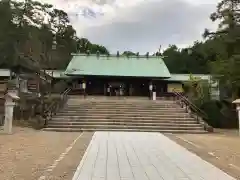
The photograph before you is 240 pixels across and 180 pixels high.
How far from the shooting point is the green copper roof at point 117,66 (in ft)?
119

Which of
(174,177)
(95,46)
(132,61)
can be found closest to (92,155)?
(174,177)

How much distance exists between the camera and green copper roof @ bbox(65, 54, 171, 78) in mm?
36406

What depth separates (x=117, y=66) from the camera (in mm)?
38406

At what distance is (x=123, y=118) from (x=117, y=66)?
1692cm

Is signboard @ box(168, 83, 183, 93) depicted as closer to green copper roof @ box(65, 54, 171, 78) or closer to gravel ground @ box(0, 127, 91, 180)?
green copper roof @ box(65, 54, 171, 78)

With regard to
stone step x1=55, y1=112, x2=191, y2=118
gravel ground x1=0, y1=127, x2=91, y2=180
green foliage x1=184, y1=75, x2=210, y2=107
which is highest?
green foliage x1=184, y1=75, x2=210, y2=107

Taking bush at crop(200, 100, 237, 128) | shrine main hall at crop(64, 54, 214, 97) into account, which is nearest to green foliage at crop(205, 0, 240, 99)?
bush at crop(200, 100, 237, 128)

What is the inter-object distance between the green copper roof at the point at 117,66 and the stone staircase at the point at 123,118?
1045 cm

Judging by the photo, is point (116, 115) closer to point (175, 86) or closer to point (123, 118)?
point (123, 118)

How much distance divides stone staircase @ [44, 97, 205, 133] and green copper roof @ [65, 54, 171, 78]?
10452mm

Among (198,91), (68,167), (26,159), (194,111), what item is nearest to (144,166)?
(68,167)

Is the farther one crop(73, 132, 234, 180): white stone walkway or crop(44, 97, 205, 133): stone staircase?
crop(44, 97, 205, 133): stone staircase

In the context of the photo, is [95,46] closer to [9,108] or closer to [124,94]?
[124,94]

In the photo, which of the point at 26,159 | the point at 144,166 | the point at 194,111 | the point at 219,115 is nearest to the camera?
the point at 144,166
